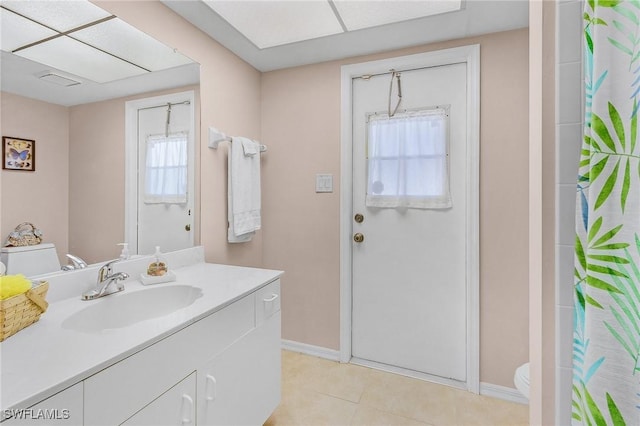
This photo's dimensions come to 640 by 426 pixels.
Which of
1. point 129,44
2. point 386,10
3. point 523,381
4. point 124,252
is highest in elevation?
point 386,10

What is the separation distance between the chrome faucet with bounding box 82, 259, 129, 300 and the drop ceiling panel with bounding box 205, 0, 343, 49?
1.32 metres

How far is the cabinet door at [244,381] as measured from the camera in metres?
1.09

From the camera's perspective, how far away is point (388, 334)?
2113 millimetres

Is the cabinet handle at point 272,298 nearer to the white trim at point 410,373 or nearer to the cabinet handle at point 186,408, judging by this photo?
the cabinet handle at point 186,408

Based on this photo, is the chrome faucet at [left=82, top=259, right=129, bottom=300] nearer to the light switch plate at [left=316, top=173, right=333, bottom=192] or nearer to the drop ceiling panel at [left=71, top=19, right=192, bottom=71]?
the drop ceiling panel at [left=71, top=19, right=192, bottom=71]

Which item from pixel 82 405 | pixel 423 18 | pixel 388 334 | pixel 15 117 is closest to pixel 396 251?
pixel 388 334

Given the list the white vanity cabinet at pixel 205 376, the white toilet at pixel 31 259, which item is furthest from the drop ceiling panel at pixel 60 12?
the white vanity cabinet at pixel 205 376

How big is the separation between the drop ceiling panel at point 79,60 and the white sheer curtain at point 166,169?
11.8 inches

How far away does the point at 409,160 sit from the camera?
6.60ft

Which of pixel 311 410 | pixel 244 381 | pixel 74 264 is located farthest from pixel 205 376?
pixel 311 410

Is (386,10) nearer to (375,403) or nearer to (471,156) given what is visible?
(471,156)

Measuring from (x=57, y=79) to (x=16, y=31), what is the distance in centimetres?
17

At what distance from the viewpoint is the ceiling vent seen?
1.15m

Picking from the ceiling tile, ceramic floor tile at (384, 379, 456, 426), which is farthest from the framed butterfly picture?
ceramic floor tile at (384, 379, 456, 426)
